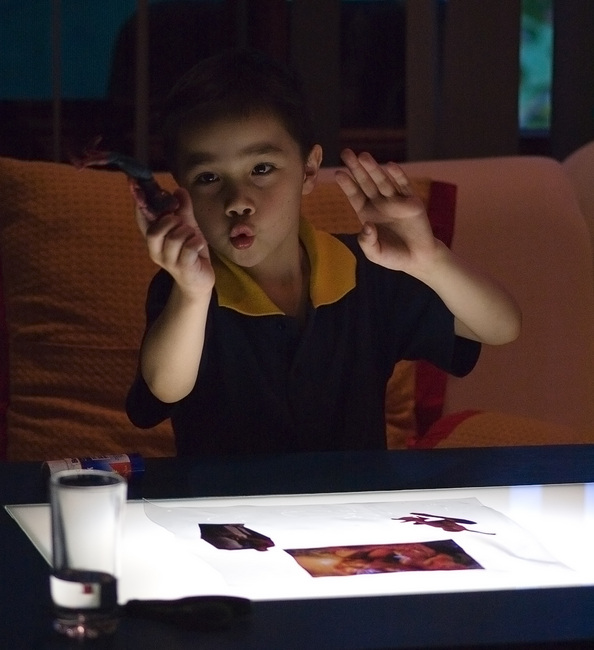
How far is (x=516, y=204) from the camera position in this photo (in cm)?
197

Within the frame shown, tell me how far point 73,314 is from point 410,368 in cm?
54

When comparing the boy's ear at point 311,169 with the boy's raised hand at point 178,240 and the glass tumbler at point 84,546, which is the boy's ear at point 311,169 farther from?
the glass tumbler at point 84,546

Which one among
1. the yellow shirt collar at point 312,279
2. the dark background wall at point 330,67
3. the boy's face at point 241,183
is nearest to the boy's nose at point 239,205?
the boy's face at point 241,183

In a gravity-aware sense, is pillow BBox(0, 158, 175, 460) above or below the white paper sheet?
above

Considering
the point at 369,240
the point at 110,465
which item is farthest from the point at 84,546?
the point at 369,240

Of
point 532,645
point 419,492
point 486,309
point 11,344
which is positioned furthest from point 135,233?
point 532,645

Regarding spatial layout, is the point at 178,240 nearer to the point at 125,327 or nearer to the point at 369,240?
the point at 369,240

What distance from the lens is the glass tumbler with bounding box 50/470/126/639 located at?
2.15ft

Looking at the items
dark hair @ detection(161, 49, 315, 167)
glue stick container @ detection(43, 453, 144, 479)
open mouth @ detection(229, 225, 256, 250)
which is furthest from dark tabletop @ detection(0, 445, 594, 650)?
dark hair @ detection(161, 49, 315, 167)

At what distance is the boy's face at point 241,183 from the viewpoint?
1299 mm

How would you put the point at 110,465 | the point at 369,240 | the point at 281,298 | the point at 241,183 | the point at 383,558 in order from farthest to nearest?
the point at 281,298
the point at 241,183
the point at 369,240
the point at 110,465
the point at 383,558

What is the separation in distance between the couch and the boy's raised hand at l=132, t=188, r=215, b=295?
65 cm

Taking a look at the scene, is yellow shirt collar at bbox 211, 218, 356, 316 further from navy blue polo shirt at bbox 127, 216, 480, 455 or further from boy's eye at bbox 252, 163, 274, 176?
boy's eye at bbox 252, 163, 274, 176

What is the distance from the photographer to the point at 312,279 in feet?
4.63
